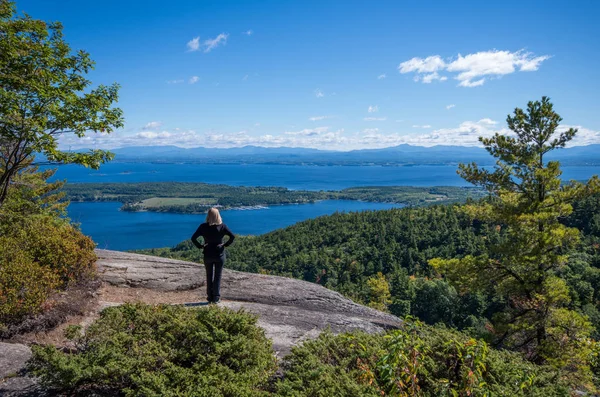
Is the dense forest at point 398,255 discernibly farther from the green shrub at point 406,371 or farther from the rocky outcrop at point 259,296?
the green shrub at point 406,371

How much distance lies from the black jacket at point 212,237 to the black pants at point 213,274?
0.52 feet

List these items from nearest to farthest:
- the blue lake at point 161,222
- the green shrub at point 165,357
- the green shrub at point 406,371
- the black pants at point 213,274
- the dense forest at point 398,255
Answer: the green shrub at point 165,357, the green shrub at point 406,371, the black pants at point 213,274, the dense forest at point 398,255, the blue lake at point 161,222

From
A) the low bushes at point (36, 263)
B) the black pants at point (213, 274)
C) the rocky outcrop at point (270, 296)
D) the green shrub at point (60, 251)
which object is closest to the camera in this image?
the low bushes at point (36, 263)

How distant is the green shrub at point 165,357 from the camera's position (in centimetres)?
379

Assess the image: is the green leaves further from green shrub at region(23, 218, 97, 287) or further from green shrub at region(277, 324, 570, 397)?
green shrub at region(277, 324, 570, 397)

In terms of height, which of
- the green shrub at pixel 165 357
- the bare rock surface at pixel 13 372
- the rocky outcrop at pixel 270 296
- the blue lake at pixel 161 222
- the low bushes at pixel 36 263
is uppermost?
the low bushes at pixel 36 263

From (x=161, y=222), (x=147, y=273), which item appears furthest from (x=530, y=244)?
(x=161, y=222)

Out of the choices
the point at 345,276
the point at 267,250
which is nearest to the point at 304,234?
the point at 267,250

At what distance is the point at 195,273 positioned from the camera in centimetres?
1115

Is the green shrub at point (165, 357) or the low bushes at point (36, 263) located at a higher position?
the low bushes at point (36, 263)

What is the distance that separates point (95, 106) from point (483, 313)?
5551cm

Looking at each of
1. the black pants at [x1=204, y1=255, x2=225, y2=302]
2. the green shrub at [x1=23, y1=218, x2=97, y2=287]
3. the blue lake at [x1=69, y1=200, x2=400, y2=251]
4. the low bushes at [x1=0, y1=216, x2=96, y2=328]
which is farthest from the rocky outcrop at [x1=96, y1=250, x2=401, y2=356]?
the blue lake at [x1=69, y1=200, x2=400, y2=251]

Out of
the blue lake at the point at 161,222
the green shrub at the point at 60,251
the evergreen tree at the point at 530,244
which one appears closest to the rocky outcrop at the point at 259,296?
the green shrub at the point at 60,251

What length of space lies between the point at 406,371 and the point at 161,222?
473 feet
